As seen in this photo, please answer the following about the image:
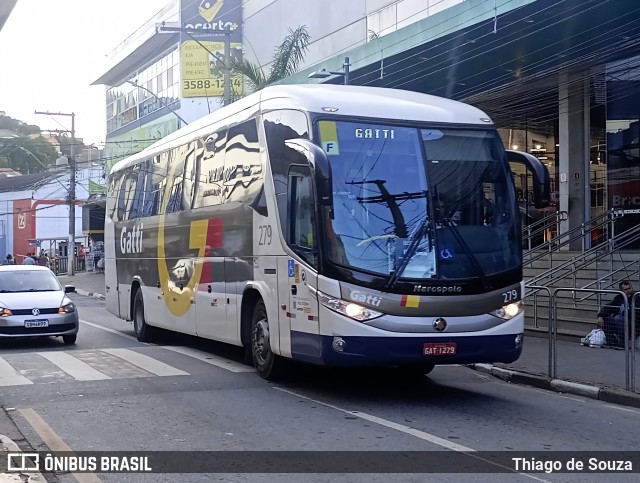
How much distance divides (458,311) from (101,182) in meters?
56.0

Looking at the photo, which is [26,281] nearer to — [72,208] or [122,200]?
[122,200]

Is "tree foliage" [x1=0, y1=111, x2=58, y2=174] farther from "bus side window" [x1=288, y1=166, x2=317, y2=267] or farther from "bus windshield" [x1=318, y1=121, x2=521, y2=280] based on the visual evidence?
"bus windshield" [x1=318, y1=121, x2=521, y2=280]

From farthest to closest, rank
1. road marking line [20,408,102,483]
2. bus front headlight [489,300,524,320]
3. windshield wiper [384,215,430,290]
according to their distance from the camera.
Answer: bus front headlight [489,300,524,320] < windshield wiper [384,215,430,290] < road marking line [20,408,102,483]

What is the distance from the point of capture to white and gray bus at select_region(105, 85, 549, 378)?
32.7 ft

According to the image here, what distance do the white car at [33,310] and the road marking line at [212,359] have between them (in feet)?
6.36

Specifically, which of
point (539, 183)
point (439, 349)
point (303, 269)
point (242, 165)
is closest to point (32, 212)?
point (242, 165)

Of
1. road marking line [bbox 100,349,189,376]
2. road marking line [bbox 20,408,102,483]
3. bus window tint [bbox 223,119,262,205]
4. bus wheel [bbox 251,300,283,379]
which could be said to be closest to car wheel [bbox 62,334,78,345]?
road marking line [bbox 100,349,189,376]

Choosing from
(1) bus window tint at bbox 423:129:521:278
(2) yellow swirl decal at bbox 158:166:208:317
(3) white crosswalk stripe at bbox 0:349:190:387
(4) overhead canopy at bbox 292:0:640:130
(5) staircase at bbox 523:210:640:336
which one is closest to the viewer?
(1) bus window tint at bbox 423:129:521:278

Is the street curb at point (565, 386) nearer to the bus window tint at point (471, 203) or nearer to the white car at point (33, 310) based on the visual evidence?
the bus window tint at point (471, 203)

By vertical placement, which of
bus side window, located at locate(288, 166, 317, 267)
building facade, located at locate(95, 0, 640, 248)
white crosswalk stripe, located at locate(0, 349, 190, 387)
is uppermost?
building facade, located at locate(95, 0, 640, 248)

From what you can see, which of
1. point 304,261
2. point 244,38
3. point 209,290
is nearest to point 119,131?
point 244,38

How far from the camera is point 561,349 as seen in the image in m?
15.3

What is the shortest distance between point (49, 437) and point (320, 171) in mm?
3910

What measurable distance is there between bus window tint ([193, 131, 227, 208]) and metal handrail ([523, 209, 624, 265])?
10.1 meters
